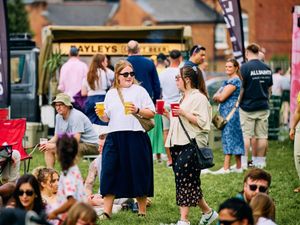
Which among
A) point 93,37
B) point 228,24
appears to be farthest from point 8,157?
point 93,37

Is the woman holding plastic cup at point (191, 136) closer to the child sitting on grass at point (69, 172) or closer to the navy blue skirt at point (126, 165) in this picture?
the navy blue skirt at point (126, 165)

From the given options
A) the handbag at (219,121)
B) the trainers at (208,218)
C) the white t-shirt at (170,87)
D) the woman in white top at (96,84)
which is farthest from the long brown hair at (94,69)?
the trainers at (208,218)

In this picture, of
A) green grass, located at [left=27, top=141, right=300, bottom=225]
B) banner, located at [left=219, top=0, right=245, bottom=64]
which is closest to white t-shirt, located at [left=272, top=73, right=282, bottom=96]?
green grass, located at [left=27, top=141, right=300, bottom=225]

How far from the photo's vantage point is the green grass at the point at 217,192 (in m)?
13.5

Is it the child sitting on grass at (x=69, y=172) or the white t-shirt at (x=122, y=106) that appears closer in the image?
the child sitting on grass at (x=69, y=172)

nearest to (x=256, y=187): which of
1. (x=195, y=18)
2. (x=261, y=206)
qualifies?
(x=261, y=206)

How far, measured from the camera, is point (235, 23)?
20.1 metres

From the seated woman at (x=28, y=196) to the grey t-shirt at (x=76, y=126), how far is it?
164 inches

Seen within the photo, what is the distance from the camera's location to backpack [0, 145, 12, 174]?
14.0 metres

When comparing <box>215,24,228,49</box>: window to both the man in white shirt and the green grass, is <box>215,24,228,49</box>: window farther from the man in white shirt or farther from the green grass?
the man in white shirt

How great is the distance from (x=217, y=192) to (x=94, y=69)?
3.36 metres

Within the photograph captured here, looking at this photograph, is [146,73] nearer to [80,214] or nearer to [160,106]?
[160,106]

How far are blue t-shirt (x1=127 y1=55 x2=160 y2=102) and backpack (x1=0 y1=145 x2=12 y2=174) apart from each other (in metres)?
3.75

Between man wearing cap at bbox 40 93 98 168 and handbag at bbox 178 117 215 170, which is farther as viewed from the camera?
man wearing cap at bbox 40 93 98 168
